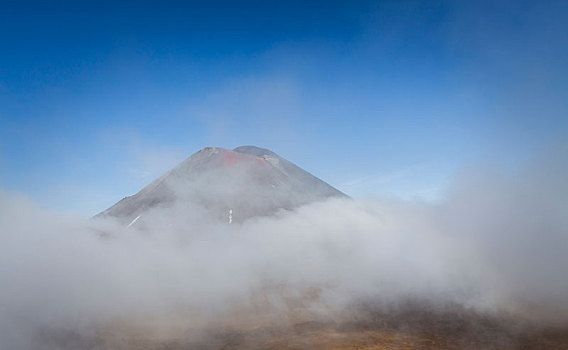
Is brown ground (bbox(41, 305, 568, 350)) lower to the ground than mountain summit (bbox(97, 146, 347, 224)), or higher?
lower

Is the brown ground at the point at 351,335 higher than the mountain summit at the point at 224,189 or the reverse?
the reverse

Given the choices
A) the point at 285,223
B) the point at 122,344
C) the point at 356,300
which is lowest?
the point at 122,344

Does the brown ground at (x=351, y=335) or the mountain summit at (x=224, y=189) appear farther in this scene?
the mountain summit at (x=224, y=189)

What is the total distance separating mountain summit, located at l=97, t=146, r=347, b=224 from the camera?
27.6 m

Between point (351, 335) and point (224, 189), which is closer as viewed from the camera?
point (351, 335)

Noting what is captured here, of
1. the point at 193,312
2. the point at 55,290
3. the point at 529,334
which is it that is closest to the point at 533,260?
the point at 529,334

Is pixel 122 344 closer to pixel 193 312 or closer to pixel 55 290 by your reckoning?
pixel 193 312

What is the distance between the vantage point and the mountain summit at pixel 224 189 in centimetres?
2756

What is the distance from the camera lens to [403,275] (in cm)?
1312

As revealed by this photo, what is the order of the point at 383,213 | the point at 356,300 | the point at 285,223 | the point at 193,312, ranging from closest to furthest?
the point at 193,312 → the point at 356,300 → the point at 383,213 → the point at 285,223

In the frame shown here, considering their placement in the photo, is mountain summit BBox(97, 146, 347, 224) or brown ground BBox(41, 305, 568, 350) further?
mountain summit BBox(97, 146, 347, 224)

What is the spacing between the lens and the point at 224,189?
29.9 m

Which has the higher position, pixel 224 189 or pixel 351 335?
pixel 224 189

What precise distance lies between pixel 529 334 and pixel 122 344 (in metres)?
10.3
